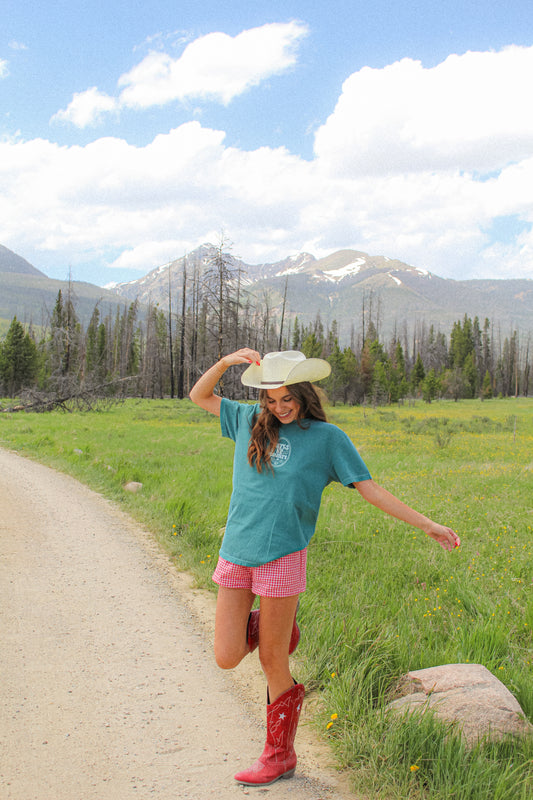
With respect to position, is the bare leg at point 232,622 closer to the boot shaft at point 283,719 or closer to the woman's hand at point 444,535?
the boot shaft at point 283,719

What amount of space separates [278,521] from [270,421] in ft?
1.57

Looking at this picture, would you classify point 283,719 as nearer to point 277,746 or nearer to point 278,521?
point 277,746

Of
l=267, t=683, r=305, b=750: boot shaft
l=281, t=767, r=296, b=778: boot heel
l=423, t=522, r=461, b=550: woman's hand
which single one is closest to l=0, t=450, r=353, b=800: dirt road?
l=281, t=767, r=296, b=778: boot heel

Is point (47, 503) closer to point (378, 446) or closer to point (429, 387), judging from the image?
point (378, 446)

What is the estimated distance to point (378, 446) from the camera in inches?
771

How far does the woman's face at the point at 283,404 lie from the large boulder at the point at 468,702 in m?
→ 1.75

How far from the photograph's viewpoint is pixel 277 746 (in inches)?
107

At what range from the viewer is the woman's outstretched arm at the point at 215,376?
9.33 ft

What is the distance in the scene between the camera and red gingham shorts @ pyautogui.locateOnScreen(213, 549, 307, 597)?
8.48 ft

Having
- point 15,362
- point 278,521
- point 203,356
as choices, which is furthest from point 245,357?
point 15,362

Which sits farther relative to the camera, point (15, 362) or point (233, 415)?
point (15, 362)

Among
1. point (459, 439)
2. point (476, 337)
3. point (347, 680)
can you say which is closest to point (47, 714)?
point (347, 680)

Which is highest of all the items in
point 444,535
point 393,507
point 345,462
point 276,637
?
point 345,462

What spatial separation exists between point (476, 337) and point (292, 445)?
11070 cm
